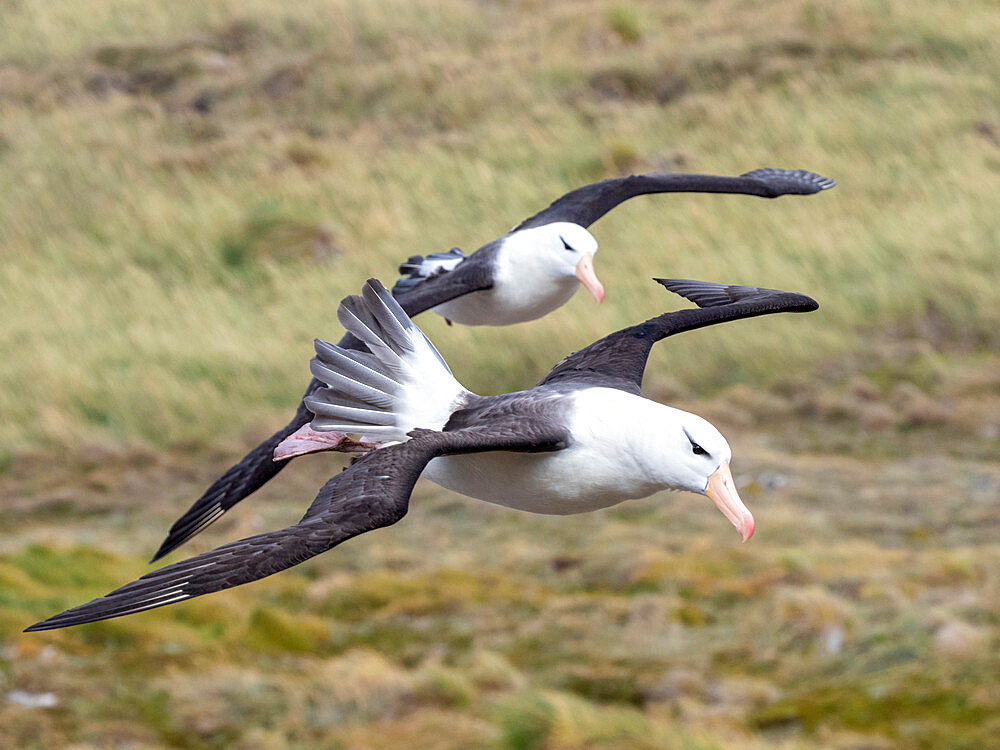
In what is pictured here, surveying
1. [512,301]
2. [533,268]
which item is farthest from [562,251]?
[512,301]

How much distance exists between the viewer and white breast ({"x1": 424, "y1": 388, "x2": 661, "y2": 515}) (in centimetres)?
619

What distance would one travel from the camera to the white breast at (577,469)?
20.3 ft

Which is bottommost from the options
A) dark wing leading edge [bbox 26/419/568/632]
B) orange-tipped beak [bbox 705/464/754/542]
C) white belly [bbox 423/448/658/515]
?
orange-tipped beak [bbox 705/464/754/542]

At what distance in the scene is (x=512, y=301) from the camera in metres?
8.96

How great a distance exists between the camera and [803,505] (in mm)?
14812

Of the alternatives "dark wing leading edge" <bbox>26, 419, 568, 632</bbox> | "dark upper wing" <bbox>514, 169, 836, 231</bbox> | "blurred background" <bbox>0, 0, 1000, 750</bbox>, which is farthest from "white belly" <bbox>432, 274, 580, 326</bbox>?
"blurred background" <bbox>0, 0, 1000, 750</bbox>

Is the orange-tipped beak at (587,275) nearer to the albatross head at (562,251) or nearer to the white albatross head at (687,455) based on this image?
the albatross head at (562,251)

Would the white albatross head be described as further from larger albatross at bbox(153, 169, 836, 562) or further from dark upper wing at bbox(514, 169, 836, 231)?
dark upper wing at bbox(514, 169, 836, 231)

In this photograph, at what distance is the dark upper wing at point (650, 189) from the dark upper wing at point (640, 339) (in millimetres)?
2162

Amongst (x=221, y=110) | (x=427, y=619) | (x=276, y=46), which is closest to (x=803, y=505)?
(x=427, y=619)

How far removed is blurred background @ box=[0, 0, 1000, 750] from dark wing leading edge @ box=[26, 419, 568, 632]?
17.8 feet

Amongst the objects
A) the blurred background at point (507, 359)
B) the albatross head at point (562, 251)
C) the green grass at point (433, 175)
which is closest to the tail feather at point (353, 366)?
the albatross head at point (562, 251)

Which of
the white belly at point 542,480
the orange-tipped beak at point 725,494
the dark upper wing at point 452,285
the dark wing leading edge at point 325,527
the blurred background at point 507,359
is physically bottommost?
the blurred background at point 507,359

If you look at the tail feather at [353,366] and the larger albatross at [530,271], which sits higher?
the tail feather at [353,366]
